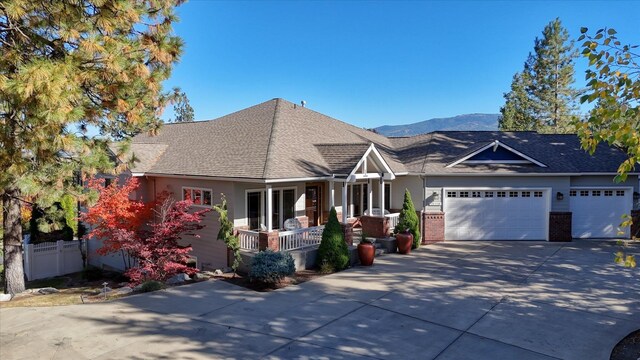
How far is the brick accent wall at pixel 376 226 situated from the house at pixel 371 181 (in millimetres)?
44

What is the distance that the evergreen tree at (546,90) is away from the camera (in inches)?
1590

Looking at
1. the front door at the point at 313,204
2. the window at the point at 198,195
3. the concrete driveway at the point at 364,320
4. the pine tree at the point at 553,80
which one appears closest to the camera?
the concrete driveway at the point at 364,320

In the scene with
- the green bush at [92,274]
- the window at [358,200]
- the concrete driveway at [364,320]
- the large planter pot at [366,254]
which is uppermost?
the window at [358,200]

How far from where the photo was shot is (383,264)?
47.8ft

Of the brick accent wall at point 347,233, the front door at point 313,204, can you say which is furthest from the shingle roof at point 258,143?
the brick accent wall at point 347,233

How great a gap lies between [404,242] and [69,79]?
12350 millimetres

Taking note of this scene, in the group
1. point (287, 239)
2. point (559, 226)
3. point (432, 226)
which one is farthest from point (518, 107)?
point (287, 239)

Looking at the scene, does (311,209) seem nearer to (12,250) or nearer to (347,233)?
(347,233)

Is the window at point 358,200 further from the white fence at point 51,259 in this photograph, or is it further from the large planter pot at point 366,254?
the white fence at point 51,259

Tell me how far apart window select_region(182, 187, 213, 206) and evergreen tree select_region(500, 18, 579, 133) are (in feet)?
121

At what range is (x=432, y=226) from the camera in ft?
62.1

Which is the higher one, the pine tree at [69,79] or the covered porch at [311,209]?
the pine tree at [69,79]

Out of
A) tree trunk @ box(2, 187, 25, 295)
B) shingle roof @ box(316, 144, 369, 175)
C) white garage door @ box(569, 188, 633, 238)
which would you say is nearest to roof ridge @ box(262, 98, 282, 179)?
shingle roof @ box(316, 144, 369, 175)

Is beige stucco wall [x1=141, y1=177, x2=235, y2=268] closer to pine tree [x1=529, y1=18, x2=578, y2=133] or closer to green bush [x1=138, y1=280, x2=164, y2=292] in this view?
green bush [x1=138, y1=280, x2=164, y2=292]
